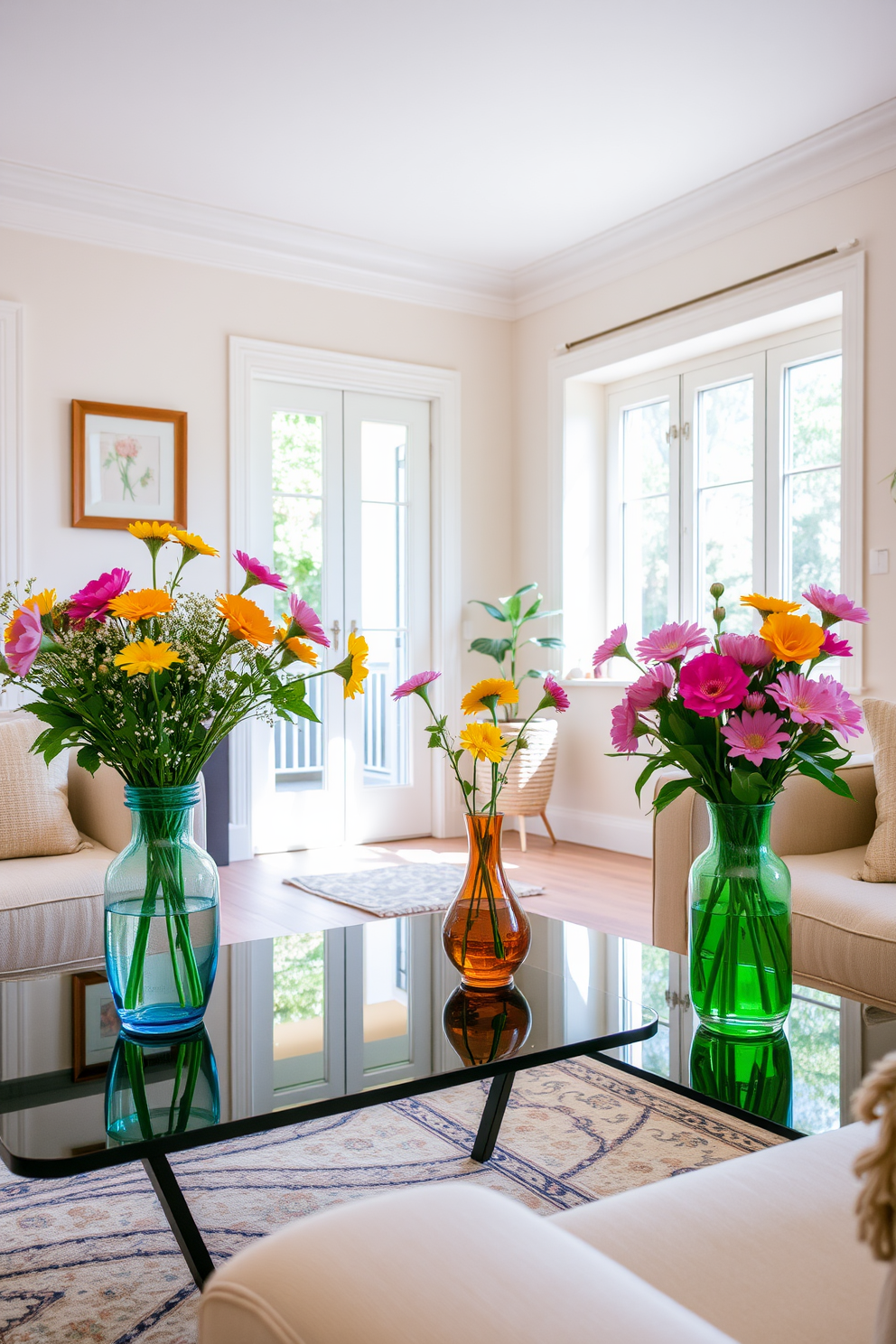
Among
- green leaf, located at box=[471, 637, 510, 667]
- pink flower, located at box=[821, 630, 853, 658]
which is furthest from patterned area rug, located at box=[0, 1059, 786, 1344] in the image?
green leaf, located at box=[471, 637, 510, 667]

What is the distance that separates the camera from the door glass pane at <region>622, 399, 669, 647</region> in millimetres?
5133

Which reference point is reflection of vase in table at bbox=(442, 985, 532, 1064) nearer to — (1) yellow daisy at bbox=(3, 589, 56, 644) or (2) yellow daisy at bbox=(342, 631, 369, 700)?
(2) yellow daisy at bbox=(342, 631, 369, 700)

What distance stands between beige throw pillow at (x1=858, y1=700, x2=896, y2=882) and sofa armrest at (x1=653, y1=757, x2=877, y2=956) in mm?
76

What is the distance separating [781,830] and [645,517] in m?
2.98

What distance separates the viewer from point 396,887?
13.6 ft

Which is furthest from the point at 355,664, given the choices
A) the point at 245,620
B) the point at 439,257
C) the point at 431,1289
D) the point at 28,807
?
the point at 439,257

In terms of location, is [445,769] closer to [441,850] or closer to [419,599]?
[441,850]

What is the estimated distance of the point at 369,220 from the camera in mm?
4738

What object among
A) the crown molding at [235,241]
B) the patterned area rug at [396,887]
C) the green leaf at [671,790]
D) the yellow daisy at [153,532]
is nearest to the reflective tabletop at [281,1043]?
the green leaf at [671,790]

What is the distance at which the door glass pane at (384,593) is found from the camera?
17.3 ft

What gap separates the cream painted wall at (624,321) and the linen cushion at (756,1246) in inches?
127

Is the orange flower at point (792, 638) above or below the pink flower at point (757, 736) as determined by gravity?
above

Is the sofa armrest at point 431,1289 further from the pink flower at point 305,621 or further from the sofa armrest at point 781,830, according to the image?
the sofa armrest at point 781,830

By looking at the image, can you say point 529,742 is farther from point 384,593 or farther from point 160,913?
point 160,913
